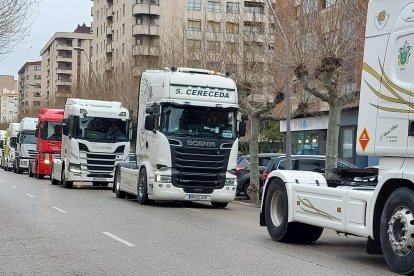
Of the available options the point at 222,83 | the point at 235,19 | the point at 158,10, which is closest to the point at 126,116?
the point at 235,19

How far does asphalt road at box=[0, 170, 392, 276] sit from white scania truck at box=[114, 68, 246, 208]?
1.34m

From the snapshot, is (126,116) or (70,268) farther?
(126,116)

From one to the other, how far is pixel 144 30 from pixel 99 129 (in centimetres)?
5389

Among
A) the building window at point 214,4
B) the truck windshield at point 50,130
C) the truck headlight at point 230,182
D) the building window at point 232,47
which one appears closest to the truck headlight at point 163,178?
the truck headlight at point 230,182

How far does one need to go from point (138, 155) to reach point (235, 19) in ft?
29.9

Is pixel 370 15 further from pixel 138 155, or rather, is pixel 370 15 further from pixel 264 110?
pixel 264 110

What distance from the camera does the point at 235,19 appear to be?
90.0 feet

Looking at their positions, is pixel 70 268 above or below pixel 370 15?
below

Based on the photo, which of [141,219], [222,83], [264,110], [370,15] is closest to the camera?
[370,15]

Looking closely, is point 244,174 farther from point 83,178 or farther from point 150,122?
point 150,122

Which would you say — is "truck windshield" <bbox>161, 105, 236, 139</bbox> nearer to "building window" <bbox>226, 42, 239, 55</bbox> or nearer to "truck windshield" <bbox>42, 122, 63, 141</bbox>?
"building window" <bbox>226, 42, 239, 55</bbox>

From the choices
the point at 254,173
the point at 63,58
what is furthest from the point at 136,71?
the point at 63,58

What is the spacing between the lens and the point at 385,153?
9461 mm

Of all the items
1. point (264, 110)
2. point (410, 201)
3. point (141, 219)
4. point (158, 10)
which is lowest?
point (141, 219)
